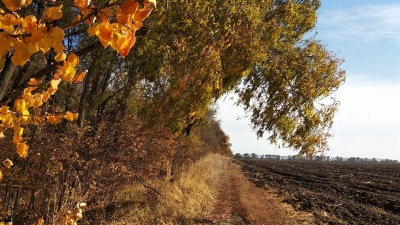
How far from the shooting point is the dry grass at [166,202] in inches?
419

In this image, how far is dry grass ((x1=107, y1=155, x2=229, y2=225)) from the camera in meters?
10.6

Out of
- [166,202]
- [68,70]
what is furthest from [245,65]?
[68,70]

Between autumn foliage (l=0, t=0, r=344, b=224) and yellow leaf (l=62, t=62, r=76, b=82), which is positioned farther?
autumn foliage (l=0, t=0, r=344, b=224)

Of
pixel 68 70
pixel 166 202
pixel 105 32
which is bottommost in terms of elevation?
pixel 166 202

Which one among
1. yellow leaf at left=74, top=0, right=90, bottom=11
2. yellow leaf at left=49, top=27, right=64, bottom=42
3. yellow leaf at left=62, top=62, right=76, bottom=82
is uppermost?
yellow leaf at left=74, top=0, right=90, bottom=11

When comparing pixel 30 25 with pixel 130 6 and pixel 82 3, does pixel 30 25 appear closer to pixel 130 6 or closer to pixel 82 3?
pixel 82 3

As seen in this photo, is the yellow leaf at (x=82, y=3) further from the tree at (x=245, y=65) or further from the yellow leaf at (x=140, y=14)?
the tree at (x=245, y=65)

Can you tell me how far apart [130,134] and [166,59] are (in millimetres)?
4299

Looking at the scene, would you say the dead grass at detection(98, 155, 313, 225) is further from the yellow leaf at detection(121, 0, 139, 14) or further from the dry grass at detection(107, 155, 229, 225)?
the yellow leaf at detection(121, 0, 139, 14)

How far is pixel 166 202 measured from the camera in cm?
1223

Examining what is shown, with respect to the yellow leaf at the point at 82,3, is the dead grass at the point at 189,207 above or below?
below

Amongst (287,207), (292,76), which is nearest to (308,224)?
(287,207)

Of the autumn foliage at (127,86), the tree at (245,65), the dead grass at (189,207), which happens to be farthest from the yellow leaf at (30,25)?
the dead grass at (189,207)

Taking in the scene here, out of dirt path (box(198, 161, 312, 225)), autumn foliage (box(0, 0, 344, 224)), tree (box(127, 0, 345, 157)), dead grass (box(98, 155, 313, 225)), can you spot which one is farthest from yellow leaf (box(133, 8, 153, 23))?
dirt path (box(198, 161, 312, 225))
